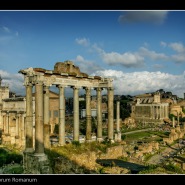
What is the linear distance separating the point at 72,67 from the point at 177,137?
34.4 meters

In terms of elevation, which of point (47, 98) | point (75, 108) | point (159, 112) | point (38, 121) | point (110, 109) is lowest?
point (159, 112)

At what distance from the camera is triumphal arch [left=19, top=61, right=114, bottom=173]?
1616 centimetres

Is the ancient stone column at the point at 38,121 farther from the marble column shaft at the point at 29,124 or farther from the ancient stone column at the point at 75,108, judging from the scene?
the ancient stone column at the point at 75,108

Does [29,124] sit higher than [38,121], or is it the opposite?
[38,121]

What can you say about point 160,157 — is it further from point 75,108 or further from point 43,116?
point 43,116

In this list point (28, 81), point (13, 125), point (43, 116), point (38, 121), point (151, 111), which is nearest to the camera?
point (38, 121)

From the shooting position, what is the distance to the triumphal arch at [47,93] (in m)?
16.2

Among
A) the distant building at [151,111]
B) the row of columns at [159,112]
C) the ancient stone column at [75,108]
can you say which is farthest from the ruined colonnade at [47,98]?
Result: the row of columns at [159,112]

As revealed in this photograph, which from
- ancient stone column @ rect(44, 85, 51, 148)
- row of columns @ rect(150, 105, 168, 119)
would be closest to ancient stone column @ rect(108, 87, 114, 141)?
ancient stone column @ rect(44, 85, 51, 148)

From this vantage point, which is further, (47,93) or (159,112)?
(159,112)

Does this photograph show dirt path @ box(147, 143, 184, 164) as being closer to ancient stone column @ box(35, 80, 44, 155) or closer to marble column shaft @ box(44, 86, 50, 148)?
marble column shaft @ box(44, 86, 50, 148)

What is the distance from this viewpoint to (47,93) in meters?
19.9

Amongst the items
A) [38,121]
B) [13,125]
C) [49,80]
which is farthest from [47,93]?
[13,125]
